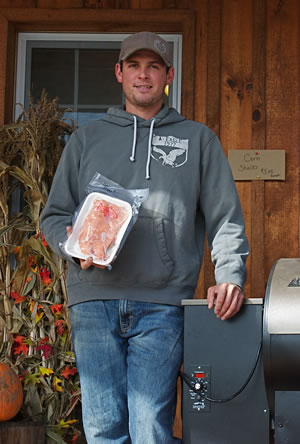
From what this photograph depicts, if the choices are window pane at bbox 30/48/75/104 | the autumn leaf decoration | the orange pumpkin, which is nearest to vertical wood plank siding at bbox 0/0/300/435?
window pane at bbox 30/48/75/104

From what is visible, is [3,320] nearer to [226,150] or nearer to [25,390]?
[25,390]

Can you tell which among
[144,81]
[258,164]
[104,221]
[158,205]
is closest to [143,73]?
[144,81]

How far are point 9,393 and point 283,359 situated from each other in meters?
1.66

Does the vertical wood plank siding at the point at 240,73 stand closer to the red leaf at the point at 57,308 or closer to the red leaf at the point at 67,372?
the red leaf at the point at 67,372

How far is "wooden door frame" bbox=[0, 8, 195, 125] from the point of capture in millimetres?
4324

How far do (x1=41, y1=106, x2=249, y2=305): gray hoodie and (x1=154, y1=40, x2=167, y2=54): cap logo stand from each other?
210 millimetres

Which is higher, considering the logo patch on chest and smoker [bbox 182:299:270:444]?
the logo patch on chest

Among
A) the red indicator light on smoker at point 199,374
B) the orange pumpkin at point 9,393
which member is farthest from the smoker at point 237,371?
the orange pumpkin at point 9,393

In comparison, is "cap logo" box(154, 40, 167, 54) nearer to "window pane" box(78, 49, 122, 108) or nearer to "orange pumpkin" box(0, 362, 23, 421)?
"window pane" box(78, 49, 122, 108)

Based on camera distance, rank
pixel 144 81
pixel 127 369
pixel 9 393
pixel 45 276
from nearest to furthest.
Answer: pixel 127 369 → pixel 144 81 → pixel 9 393 → pixel 45 276

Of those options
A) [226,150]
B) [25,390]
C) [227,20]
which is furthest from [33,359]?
[227,20]

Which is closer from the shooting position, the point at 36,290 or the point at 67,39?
the point at 36,290

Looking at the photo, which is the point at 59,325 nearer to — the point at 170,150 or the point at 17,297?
the point at 17,297

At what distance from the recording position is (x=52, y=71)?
4543 millimetres
